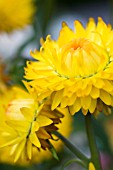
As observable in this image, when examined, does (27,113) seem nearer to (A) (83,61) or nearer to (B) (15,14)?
(A) (83,61)

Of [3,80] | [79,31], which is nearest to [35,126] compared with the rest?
[79,31]

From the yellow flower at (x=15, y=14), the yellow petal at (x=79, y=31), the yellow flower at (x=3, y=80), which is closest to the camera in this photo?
the yellow petal at (x=79, y=31)

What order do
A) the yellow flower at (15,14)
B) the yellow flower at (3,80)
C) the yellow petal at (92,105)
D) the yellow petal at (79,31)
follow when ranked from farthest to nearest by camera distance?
the yellow flower at (15,14), the yellow flower at (3,80), the yellow petal at (79,31), the yellow petal at (92,105)

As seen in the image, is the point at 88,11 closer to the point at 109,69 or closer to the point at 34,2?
the point at 34,2

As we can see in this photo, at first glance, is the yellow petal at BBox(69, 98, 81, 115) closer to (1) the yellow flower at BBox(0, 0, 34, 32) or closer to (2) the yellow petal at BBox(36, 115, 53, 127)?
(2) the yellow petal at BBox(36, 115, 53, 127)

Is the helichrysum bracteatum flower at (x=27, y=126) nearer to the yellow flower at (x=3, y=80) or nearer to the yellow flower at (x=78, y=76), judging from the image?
the yellow flower at (x=78, y=76)

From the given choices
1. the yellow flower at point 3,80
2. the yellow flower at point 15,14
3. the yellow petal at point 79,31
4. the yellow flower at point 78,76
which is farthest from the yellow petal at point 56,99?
the yellow flower at point 15,14

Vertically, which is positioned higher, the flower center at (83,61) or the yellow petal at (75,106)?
the flower center at (83,61)
